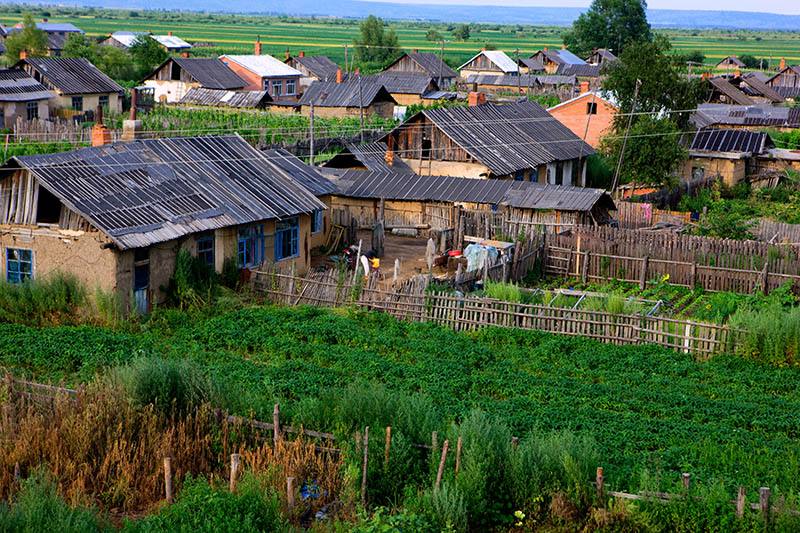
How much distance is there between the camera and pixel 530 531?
1362 cm

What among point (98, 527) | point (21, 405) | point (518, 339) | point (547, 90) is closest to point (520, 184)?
point (518, 339)

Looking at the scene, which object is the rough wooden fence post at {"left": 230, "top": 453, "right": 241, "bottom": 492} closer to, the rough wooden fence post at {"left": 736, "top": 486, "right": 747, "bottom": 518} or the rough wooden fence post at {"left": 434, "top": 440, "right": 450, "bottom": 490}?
the rough wooden fence post at {"left": 434, "top": 440, "right": 450, "bottom": 490}

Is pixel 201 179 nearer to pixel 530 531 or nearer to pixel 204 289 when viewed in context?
pixel 204 289

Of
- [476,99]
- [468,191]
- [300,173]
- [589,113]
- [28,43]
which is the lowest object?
[468,191]

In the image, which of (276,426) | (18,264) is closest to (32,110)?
(18,264)

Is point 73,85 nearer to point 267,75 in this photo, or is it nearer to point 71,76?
point 71,76

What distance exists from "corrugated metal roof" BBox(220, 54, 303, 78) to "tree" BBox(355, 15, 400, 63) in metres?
32.4

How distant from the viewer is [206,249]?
25344mm

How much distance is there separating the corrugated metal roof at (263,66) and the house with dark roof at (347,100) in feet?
34.3

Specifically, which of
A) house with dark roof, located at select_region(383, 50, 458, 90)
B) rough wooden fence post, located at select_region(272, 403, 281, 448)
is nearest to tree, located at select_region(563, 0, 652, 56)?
house with dark roof, located at select_region(383, 50, 458, 90)

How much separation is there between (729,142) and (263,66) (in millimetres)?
37132

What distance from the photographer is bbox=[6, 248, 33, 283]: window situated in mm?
24031

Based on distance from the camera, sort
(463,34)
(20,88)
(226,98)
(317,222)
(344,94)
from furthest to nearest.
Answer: (463,34), (226,98), (344,94), (20,88), (317,222)

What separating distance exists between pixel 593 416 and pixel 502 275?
970cm
